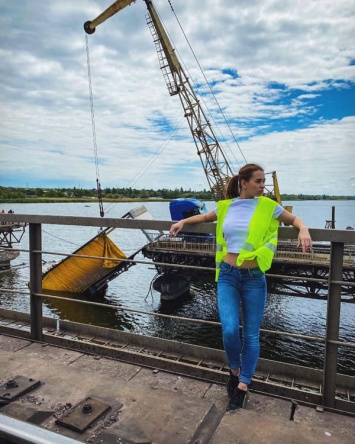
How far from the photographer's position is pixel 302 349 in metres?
15.0

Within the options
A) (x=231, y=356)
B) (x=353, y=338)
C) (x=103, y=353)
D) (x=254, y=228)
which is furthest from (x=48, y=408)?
(x=353, y=338)

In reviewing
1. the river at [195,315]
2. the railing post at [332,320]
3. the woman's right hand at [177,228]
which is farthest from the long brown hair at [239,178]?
the river at [195,315]

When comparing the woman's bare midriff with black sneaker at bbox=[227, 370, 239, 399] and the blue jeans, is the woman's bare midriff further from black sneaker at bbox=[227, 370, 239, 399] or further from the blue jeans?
black sneaker at bbox=[227, 370, 239, 399]

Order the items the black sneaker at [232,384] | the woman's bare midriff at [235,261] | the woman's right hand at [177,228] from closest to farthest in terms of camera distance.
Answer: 1. the woman's bare midriff at [235,261]
2. the black sneaker at [232,384]
3. the woman's right hand at [177,228]

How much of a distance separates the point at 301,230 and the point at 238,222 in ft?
1.39

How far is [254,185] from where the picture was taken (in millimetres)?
2619

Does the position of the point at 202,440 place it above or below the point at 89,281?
above

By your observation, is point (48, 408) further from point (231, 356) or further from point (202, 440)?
point (231, 356)

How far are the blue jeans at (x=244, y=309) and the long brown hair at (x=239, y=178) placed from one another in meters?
0.57

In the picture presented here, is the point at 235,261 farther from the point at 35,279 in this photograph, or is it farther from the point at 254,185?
the point at 35,279

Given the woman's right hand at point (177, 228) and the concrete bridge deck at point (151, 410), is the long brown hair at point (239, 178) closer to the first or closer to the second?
the woman's right hand at point (177, 228)

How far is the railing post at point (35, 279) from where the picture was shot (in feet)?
11.4

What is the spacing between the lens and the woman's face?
103 inches

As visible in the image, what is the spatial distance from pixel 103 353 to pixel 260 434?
5.53 feet
